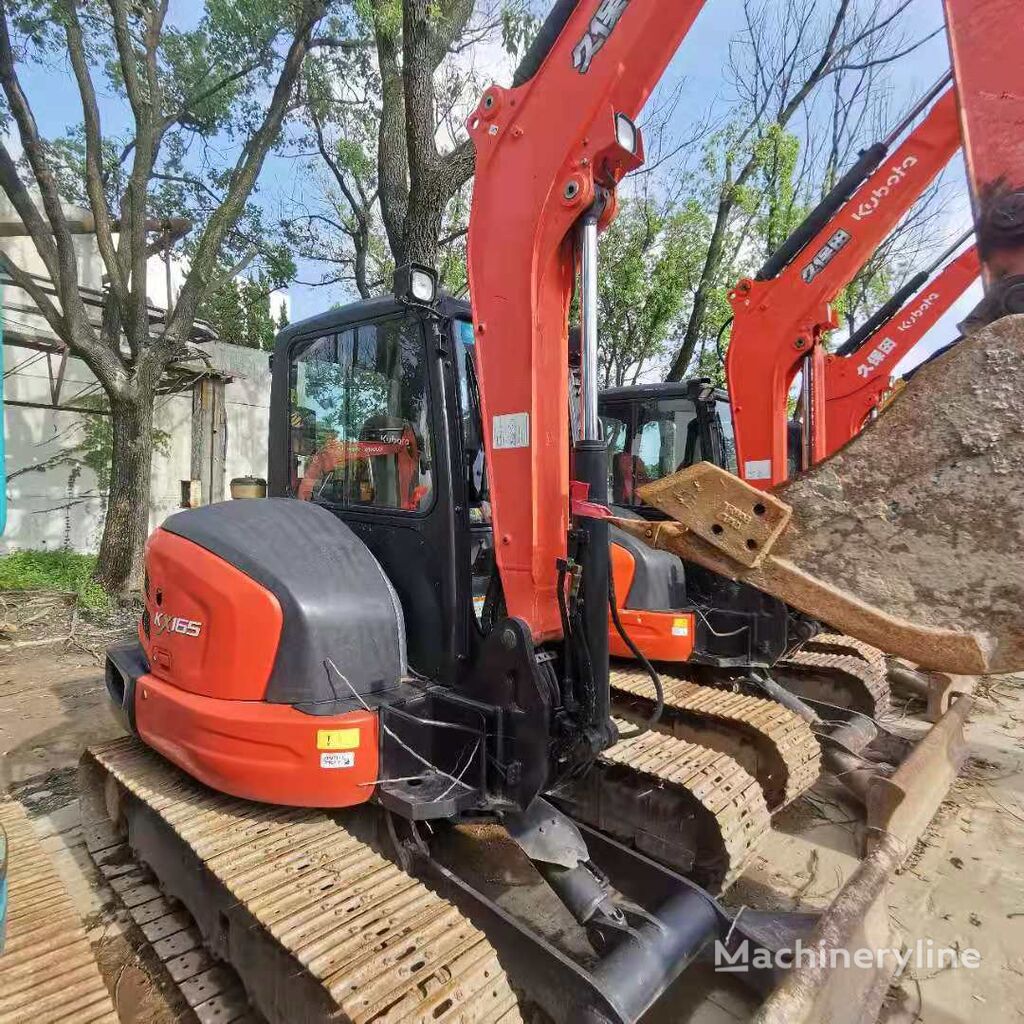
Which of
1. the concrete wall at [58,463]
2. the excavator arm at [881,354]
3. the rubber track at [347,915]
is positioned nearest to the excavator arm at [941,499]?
the rubber track at [347,915]

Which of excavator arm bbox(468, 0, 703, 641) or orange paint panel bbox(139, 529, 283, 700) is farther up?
excavator arm bbox(468, 0, 703, 641)

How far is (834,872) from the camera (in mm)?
3375

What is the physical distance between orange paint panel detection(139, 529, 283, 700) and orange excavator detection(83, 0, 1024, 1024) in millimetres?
11

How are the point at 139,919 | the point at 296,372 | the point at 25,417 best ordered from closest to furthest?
the point at 139,919 → the point at 296,372 → the point at 25,417

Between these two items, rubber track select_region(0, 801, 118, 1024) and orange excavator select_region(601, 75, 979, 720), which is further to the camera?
orange excavator select_region(601, 75, 979, 720)

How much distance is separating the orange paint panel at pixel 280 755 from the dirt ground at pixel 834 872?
0.89m

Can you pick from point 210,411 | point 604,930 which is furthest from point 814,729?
point 210,411

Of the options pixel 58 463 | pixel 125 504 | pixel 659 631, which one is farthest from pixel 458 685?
pixel 58 463

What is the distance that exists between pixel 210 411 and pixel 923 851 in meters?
11.8

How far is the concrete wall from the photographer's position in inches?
396

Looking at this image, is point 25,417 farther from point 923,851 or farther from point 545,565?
point 923,851

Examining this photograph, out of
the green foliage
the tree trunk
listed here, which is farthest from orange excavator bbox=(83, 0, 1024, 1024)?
the green foliage

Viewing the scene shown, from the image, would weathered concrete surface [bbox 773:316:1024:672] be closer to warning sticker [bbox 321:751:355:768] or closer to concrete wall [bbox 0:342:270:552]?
warning sticker [bbox 321:751:355:768]

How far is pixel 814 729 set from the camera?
4438mm
